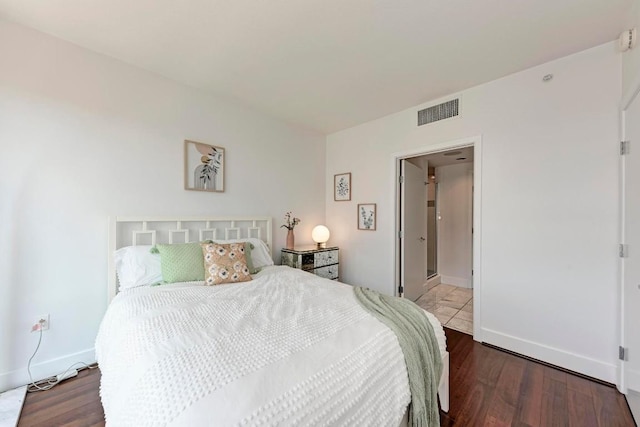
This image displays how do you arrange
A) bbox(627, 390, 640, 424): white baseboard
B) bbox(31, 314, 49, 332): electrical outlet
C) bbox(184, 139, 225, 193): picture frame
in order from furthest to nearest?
bbox(184, 139, 225, 193): picture frame < bbox(31, 314, 49, 332): electrical outlet < bbox(627, 390, 640, 424): white baseboard

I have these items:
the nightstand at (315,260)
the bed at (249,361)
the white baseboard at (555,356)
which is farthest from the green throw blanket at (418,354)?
the nightstand at (315,260)

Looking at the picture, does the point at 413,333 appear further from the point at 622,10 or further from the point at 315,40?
the point at 622,10

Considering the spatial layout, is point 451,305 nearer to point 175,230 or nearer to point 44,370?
point 175,230

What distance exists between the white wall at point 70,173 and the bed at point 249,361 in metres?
0.75

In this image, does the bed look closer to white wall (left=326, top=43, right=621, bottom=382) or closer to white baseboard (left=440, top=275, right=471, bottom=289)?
white wall (left=326, top=43, right=621, bottom=382)

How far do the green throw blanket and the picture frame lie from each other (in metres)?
2.11

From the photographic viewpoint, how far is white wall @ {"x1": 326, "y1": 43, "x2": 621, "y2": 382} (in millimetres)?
2006

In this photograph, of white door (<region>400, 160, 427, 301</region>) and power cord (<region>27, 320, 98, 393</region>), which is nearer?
power cord (<region>27, 320, 98, 393</region>)

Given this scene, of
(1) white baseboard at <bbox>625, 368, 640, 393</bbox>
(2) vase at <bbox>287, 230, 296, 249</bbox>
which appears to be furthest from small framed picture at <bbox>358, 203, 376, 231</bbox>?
(1) white baseboard at <bbox>625, 368, 640, 393</bbox>

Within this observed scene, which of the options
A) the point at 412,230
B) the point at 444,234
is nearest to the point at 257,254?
the point at 412,230

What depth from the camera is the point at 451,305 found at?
3.69 metres

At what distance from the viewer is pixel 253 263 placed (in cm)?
278

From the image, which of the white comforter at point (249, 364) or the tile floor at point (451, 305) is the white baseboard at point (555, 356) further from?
the white comforter at point (249, 364)

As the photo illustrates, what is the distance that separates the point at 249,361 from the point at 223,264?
4.54 feet
